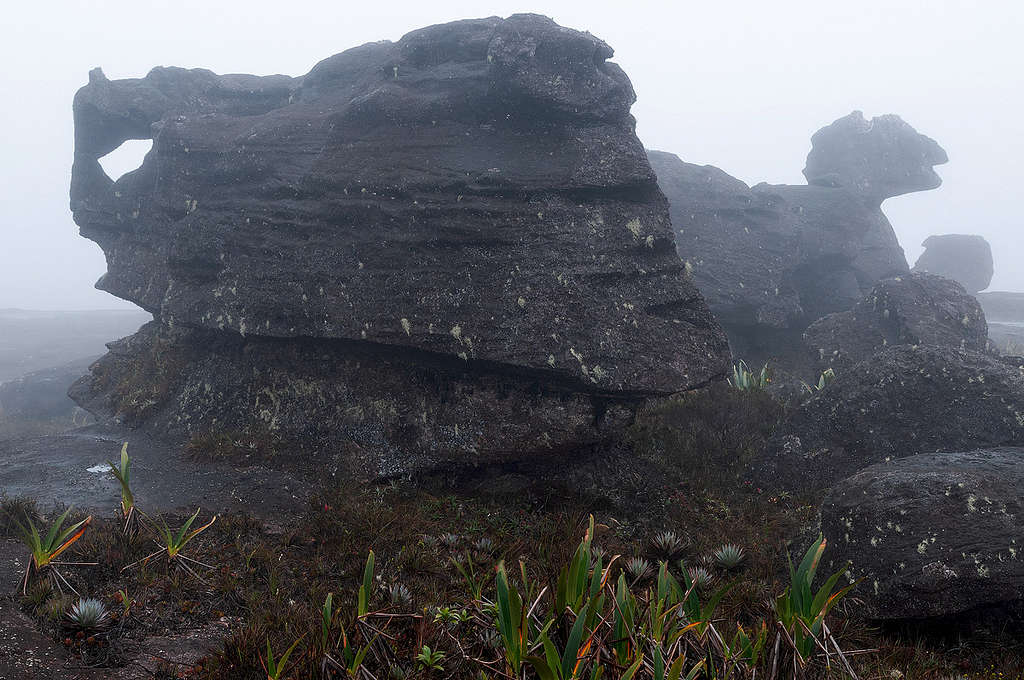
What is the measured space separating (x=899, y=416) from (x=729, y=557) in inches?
219

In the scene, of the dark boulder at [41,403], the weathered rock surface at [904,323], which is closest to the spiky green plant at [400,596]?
the weathered rock surface at [904,323]

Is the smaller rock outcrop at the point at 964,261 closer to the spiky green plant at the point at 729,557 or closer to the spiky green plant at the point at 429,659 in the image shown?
the spiky green plant at the point at 729,557

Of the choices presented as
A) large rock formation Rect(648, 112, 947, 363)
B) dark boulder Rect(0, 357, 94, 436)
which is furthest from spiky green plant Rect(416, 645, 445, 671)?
dark boulder Rect(0, 357, 94, 436)

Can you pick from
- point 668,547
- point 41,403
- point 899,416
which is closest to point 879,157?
point 899,416

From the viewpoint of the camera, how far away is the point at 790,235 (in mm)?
22812

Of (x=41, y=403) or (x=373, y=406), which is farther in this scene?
(x=41, y=403)

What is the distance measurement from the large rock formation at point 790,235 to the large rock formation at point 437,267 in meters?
9.61

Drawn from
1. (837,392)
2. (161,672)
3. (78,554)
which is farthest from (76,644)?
(837,392)

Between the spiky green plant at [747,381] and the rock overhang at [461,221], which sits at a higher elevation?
the rock overhang at [461,221]

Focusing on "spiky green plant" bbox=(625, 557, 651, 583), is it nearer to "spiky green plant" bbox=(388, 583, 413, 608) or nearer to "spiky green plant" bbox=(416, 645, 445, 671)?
"spiky green plant" bbox=(388, 583, 413, 608)

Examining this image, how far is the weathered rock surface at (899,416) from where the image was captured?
1021cm

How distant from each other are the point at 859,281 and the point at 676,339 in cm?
2048

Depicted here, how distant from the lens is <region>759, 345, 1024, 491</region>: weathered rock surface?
33.5ft

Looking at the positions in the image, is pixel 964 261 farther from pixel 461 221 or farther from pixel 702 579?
pixel 702 579
